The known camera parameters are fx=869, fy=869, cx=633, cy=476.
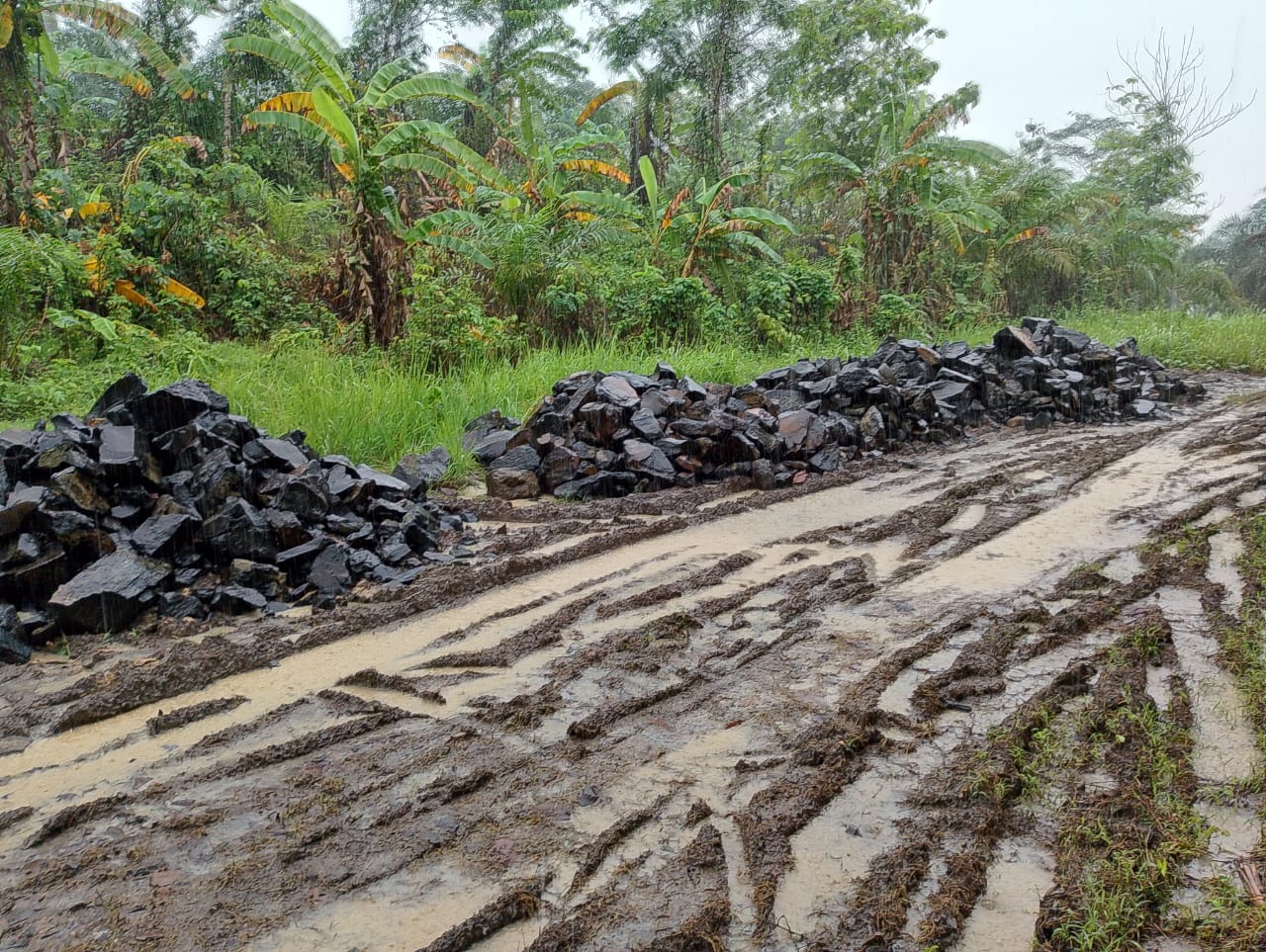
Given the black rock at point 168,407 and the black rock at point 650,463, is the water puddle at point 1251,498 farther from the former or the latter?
the black rock at point 168,407

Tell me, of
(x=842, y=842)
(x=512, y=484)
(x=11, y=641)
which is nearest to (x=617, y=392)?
(x=512, y=484)

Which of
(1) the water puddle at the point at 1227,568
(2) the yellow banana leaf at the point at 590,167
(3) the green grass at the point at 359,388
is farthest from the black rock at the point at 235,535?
(2) the yellow banana leaf at the point at 590,167

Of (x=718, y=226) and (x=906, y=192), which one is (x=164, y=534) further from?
(x=906, y=192)

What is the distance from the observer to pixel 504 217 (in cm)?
1205

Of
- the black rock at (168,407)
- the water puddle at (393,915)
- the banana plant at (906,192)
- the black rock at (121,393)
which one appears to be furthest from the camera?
the banana plant at (906,192)

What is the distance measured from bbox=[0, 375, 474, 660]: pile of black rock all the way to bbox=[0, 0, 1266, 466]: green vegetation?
58.6 inches

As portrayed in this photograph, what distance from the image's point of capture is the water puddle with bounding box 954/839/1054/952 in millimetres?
2084

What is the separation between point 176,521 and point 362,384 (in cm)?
308

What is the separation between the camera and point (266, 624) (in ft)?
13.6

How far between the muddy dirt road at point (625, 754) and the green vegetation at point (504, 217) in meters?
3.28

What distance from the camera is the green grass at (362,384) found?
6750 millimetres

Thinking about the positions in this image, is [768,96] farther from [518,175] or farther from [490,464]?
[490,464]

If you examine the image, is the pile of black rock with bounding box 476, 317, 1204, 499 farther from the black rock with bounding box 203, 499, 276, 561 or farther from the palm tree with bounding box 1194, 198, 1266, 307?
the palm tree with bounding box 1194, 198, 1266, 307

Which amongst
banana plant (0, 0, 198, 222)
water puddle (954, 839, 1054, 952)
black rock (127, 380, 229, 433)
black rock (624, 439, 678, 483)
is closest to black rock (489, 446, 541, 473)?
black rock (624, 439, 678, 483)
